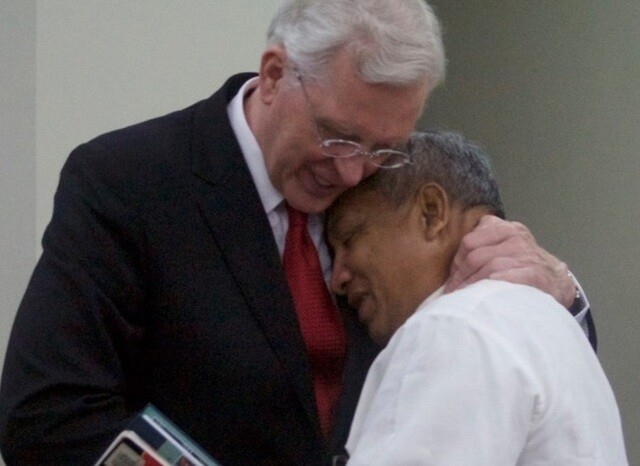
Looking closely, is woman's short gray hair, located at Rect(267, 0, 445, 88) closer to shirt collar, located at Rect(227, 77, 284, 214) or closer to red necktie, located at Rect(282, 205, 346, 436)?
shirt collar, located at Rect(227, 77, 284, 214)

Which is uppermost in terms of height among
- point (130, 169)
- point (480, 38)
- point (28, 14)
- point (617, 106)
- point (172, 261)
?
point (28, 14)

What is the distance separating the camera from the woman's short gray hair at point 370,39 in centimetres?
143

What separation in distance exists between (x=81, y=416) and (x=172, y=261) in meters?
0.25

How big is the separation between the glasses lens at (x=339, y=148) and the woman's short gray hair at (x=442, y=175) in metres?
0.06

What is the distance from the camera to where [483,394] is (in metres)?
1.16

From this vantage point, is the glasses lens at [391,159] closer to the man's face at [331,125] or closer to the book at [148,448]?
the man's face at [331,125]

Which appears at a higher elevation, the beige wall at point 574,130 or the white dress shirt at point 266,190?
the white dress shirt at point 266,190

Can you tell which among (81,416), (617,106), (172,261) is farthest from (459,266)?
(617,106)

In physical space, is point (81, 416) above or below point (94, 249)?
below

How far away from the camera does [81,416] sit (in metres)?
1.40

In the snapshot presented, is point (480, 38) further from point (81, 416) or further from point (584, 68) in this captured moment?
point (81, 416)

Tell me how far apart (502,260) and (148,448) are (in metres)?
0.55

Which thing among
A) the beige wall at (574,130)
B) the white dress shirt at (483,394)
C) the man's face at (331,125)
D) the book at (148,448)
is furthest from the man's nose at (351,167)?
the beige wall at (574,130)

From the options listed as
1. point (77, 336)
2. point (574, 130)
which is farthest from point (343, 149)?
point (574, 130)
